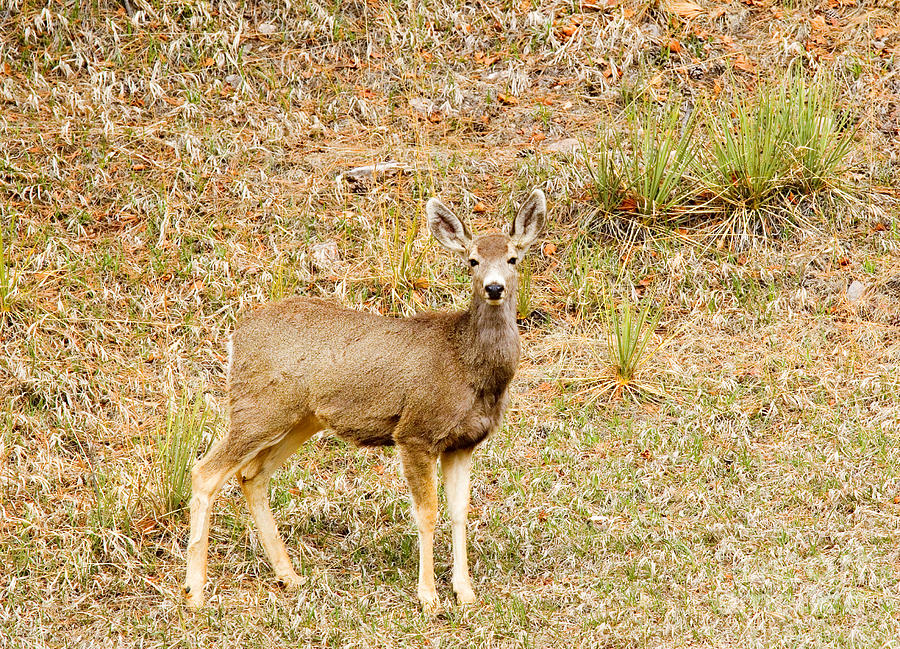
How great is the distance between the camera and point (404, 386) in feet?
20.9

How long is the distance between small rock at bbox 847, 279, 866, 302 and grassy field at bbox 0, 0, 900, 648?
4 centimetres

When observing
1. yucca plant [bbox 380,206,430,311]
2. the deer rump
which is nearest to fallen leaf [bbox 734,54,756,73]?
yucca plant [bbox 380,206,430,311]

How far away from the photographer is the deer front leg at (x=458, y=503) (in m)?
6.48

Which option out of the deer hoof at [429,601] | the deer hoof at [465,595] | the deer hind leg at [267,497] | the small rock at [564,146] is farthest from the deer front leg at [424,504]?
the small rock at [564,146]

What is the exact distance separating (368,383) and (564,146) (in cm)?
522

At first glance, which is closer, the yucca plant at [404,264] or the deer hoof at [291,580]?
the deer hoof at [291,580]

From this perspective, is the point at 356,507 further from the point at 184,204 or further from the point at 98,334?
the point at 184,204

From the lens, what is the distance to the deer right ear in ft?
21.3

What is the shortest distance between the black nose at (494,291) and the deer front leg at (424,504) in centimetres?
93

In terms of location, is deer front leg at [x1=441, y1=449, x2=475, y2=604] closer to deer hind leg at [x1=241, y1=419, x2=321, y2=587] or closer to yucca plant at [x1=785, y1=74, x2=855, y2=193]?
deer hind leg at [x1=241, y1=419, x2=321, y2=587]

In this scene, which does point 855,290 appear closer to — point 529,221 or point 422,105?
point 529,221

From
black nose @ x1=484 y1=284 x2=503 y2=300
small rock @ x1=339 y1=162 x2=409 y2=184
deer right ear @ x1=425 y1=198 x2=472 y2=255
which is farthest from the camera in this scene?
small rock @ x1=339 y1=162 x2=409 y2=184

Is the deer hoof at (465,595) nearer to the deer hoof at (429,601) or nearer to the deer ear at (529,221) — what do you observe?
the deer hoof at (429,601)

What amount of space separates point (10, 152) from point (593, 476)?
20.5ft
